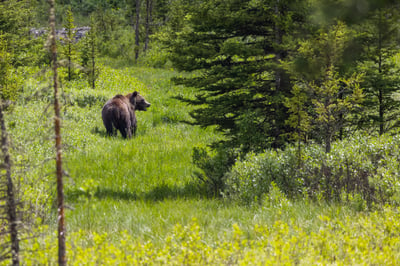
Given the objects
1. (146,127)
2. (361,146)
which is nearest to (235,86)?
(361,146)

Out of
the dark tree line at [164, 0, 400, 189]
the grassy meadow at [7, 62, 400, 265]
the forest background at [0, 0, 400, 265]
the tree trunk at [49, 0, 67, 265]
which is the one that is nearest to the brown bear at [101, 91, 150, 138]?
the grassy meadow at [7, 62, 400, 265]

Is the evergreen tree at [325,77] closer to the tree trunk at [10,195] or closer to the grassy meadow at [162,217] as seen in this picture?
the grassy meadow at [162,217]

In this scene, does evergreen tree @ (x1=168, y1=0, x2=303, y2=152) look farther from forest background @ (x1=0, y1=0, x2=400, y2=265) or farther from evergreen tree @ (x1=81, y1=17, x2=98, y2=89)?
evergreen tree @ (x1=81, y1=17, x2=98, y2=89)

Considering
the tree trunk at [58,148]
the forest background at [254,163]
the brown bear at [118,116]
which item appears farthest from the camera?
the brown bear at [118,116]

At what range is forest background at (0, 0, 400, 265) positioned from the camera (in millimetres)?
5195

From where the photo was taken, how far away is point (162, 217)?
22.5 feet

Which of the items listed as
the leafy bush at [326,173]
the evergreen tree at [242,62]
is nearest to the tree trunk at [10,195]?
the leafy bush at [326,173]

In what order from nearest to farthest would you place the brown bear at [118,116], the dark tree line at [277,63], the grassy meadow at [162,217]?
the grassy meadow at [162,217] → the dark tree line at [277,63] → the brown bear at [118,116]

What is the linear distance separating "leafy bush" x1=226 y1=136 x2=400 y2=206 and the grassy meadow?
46cm

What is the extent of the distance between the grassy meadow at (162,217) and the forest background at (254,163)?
0.12 ft

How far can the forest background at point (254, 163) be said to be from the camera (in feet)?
17.0

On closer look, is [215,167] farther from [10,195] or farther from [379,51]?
[10,195]

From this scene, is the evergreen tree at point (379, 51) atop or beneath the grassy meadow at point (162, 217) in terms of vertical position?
atop

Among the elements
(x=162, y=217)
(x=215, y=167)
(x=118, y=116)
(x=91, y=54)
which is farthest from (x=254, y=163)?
(x=91, y=54)
